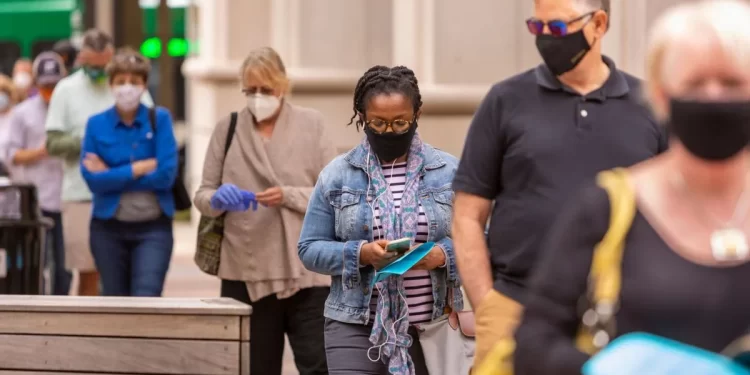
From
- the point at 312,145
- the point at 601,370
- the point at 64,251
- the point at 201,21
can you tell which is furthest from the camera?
the point at 201,21

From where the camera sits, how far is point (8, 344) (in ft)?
19.2

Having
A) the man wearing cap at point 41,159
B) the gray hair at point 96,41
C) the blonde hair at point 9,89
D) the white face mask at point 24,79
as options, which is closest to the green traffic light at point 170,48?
the white face mask at point 24,79

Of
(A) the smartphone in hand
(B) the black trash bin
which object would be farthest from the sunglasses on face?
(B) the black trash bin

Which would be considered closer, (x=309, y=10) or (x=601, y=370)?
(x=601, y=370)

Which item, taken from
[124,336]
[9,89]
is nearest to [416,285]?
[124,336]

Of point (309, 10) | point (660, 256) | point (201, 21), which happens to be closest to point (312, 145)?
point (660, 256)

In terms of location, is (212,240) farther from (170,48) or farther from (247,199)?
(170,48)

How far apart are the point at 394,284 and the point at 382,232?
0.57ft

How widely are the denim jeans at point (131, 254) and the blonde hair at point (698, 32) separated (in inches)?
227

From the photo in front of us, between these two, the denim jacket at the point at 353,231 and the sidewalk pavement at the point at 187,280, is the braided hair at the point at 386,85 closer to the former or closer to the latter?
the denim jacket at the point at 353,231

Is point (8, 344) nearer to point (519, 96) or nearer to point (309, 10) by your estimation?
point (519, 96)

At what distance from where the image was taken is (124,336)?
226 inches

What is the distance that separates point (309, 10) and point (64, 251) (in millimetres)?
4848

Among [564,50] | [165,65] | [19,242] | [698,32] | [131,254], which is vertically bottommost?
[165,65]
